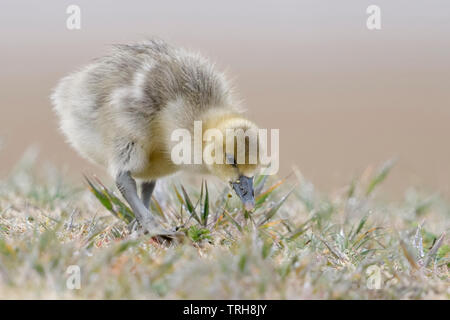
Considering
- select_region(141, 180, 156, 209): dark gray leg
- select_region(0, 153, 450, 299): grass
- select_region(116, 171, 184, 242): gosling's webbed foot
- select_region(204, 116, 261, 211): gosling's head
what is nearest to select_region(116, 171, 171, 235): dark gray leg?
select_region(116, 171, 184, 242): gosling's webbed foot

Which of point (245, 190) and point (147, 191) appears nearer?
point (245, 190)

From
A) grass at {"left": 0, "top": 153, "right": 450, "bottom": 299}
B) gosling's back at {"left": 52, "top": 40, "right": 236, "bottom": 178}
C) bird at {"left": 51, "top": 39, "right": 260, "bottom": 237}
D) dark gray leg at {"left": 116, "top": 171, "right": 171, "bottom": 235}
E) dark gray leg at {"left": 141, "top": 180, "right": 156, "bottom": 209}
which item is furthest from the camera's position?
dark gray leg at {"left": 141, "top": 180, "right": 156, "bottom": 209}

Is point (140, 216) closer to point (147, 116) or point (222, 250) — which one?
point (147, 116)

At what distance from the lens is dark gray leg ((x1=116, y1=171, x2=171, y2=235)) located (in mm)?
3880

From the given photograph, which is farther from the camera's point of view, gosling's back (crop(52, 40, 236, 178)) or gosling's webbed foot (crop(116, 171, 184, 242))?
gosling's back (crop(52, 40, 236, 178))

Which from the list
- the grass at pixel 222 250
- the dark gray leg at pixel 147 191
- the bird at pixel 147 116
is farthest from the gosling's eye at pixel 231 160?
the dark gray leg at pixel 147 191

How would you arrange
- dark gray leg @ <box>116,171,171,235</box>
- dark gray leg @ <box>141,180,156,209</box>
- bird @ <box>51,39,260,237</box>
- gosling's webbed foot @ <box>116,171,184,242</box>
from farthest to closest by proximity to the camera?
dark gray leg @ <box>141,180,156,209</box>, bird @ <box>51,39,260,237</box>, dark gray leg @ <box>116,171,171,235</box>, gosling's webbed foot @ <box>116,171,184,242</box>

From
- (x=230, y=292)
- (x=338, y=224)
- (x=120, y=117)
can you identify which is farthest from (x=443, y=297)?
(x=120, y=117)

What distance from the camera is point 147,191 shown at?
4609 millimetres

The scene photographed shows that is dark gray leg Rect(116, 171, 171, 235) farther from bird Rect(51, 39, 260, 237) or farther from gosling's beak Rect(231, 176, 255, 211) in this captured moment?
gosling's beak Rect(231, 176, 255, 211)

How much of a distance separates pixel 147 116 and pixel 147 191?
0.69 metres

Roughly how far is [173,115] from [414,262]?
5.66 ft

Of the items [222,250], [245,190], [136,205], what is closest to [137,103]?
[136,205]

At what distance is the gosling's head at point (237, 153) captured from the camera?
12.9 ft
